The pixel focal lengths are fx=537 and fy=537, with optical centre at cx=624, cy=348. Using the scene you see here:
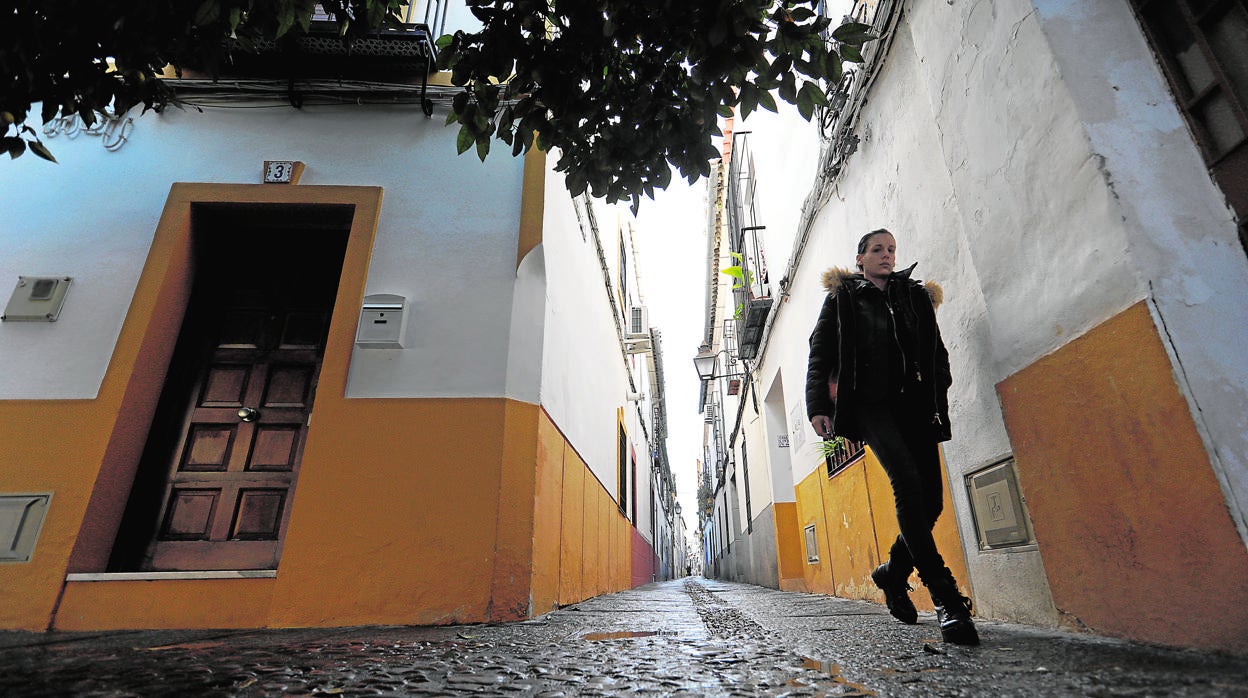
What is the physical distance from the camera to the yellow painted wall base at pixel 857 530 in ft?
9.08

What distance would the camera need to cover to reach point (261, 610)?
2.83m

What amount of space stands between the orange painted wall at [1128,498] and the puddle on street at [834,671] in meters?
0.90

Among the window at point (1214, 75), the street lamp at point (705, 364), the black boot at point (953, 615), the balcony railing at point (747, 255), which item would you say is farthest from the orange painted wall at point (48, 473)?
the street lamp at point (705, 364)

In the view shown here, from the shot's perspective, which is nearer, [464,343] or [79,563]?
[79,563]

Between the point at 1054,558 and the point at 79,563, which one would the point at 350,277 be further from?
the point at 1054,558

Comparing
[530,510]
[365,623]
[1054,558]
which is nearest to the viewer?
[1054,558]

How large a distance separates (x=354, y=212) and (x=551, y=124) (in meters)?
2.46

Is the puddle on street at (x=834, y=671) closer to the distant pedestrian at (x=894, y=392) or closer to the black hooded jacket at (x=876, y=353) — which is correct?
the distant pedestrian at (x=894, y=392)

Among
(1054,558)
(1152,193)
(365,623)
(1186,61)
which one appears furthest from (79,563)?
(1186,61)

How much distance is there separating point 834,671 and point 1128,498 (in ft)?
3.32

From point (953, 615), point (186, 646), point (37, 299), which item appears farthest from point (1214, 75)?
point (37, 299)

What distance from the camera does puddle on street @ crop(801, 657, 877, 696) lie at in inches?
41.8

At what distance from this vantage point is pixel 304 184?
12.7ft

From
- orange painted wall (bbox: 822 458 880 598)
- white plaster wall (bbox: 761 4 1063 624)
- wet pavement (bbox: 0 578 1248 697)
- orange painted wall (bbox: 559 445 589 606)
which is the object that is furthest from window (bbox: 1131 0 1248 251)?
orange painted wall (bbox: 559 445 589 606)
